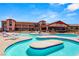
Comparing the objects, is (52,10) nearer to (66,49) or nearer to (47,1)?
(47,1)

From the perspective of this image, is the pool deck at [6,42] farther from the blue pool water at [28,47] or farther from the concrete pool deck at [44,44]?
the concrete pool deck at [44,44]

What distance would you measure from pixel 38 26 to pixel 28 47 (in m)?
0.52

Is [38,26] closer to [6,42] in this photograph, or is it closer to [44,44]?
[44,44]

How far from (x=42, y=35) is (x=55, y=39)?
31 centimetres

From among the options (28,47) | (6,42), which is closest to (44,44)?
(28,47)

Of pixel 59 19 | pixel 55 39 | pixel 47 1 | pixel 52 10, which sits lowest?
pixel 55 39

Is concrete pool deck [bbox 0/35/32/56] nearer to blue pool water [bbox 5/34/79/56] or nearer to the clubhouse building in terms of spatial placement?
blue pool water [bbox 5/34/79/56]

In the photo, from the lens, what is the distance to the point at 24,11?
2.94 m

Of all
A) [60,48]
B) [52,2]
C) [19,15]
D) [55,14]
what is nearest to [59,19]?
[55,14]

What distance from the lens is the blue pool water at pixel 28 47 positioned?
2.85 meters

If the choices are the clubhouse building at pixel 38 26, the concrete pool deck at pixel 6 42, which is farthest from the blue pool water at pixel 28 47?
the clubhouse building at pixel 38 26

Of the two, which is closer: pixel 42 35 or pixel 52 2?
pixel 52 2

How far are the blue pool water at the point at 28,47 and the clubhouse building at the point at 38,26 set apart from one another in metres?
0.26

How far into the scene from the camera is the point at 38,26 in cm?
306
